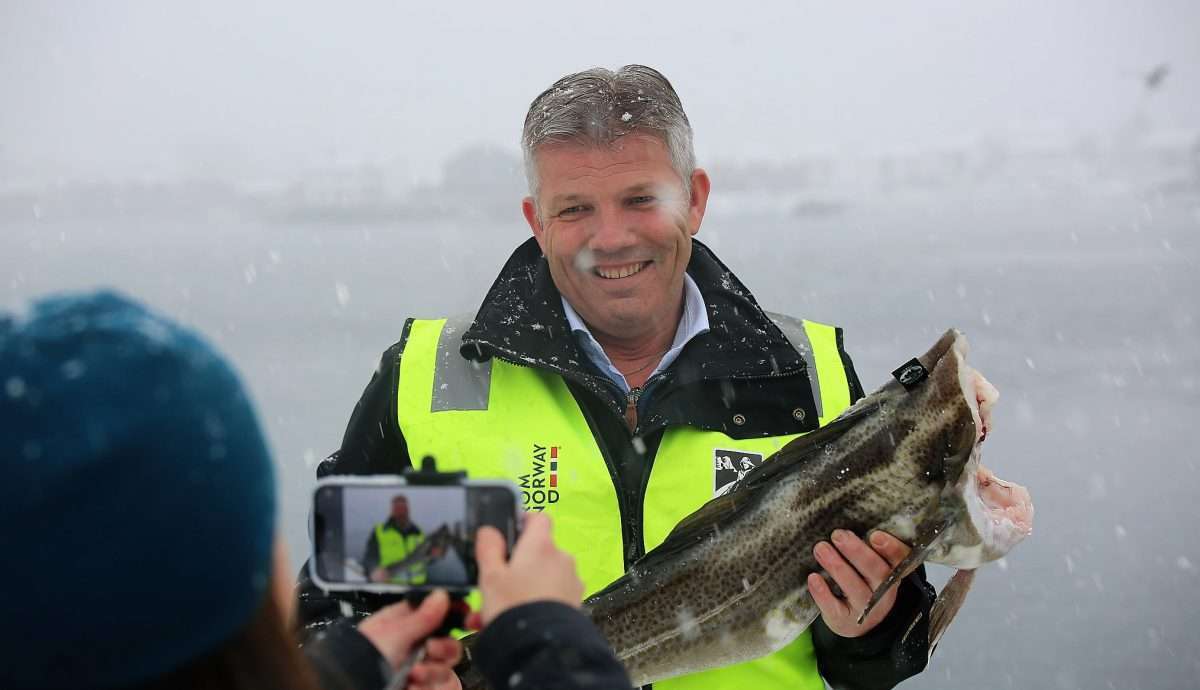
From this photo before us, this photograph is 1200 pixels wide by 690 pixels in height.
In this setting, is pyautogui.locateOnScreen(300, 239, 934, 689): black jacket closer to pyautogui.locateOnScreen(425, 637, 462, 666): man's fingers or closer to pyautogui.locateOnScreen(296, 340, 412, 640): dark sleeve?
pyautogui.locateOnScreen(296, 340, 412, 640): dark sleeve

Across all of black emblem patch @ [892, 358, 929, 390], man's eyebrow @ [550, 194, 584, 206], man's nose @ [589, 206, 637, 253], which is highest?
man's eyebrow @ [550, 194, 584, 206]

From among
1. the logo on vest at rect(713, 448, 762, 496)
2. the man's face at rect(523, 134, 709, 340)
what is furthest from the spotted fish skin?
the man's face at rect(523, 134, 709, 340)

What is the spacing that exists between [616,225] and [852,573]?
106 centimetres

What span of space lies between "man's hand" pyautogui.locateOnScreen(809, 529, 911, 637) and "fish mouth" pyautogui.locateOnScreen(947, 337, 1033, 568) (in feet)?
0.59

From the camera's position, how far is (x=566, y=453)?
259 centimetres

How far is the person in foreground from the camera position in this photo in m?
0.93

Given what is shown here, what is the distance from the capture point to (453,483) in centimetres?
135

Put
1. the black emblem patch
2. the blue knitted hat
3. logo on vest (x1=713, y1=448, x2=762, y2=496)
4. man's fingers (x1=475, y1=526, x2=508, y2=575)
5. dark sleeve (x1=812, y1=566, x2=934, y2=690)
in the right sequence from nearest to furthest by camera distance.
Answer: the blue knitted hat < man's fingers (x1=475, y1=526, x2=508, y2=575) < the black emblem patch < dark sleeve (x1=812, y1=566, x2=934, y2=690) < logo on vest (x1=713, y1=448, x2=762, y2=496)

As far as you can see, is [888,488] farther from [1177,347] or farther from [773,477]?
[1177,347]

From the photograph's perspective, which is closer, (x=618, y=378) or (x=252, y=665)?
(x=252, y=665)

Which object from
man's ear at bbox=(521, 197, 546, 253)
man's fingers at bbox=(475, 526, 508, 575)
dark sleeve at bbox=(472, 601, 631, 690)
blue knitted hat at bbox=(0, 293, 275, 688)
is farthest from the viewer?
man's ear at bbox=(521, 197, 546, 253)

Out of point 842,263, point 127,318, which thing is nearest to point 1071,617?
point 127,318

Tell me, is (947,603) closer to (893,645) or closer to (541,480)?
(893,645)

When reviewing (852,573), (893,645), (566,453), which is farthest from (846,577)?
(566,453)
